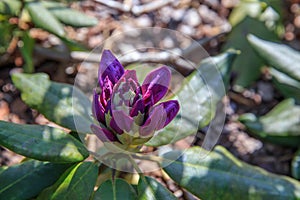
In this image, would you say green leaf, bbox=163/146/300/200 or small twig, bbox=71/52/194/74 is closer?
Answer: green leaf, bbox=163/146/300/200

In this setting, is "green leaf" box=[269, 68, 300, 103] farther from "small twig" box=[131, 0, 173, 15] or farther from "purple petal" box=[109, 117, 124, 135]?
"purple petal" box=[109, 117, 124, 135]

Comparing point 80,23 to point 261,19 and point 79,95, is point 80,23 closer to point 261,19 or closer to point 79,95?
point 79,95

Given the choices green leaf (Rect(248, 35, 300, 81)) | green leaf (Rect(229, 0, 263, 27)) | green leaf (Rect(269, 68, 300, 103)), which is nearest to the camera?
green leaf (Rect(248, 35, 300, 81))

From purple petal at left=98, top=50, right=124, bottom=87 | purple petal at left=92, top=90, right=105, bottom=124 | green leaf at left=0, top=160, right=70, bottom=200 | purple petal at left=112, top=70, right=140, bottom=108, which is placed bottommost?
green leaf at left=0, top=160, right=70, bottom=200

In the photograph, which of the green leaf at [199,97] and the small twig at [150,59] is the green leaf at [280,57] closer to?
the green leaf at [199,97]

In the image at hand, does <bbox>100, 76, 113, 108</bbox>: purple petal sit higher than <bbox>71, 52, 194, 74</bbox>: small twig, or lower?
higher

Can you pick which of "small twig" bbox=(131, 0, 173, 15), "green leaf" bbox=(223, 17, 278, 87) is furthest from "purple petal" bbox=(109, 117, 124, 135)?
"small twig" bbox=(131, 0, 173, 15)

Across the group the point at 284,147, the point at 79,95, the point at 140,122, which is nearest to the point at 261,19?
the point at 284,147

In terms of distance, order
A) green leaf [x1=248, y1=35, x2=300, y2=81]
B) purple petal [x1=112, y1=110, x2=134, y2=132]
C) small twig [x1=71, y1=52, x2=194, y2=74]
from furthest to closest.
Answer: small twig [x1=71, y1=52, x2=194, y2=74] < green leaf [x1=248, y1=35, x2=300, y2=81] < purple petal [x1=112, y1=110, x2=134, y2=132]

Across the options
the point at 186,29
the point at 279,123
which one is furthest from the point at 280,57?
the point at 186,29
